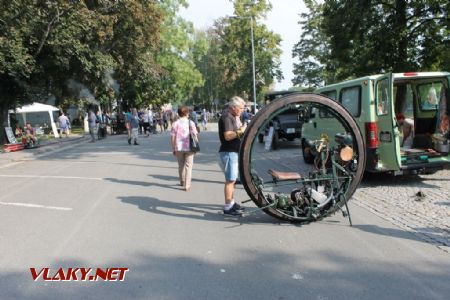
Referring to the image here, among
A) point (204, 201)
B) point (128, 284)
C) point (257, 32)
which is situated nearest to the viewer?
point (128, 284)

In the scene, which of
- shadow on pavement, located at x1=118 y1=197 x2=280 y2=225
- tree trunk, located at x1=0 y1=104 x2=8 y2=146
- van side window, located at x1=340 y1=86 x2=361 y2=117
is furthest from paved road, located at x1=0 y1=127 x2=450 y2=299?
tree trunk, located at x1=0 y1=104 x2=8 y2=146

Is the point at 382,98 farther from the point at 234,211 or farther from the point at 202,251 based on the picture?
the point at 202,251

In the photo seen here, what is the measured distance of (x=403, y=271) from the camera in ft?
13.6

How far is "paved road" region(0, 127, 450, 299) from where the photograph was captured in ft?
12.6

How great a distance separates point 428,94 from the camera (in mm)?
9102

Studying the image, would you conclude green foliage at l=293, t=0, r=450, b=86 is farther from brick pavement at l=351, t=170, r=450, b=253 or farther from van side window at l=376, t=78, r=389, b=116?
van side window at l=376, t=78, r=389, b=116

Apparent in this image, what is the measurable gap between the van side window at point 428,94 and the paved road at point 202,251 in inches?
77.0

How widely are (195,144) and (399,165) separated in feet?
12.5

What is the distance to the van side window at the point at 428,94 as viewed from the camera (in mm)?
8827

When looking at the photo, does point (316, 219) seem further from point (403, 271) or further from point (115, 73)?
point (115, 73)

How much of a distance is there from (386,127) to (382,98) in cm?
59

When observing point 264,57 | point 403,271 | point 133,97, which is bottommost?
point 403,271

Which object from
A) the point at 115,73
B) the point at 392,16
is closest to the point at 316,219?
the point at 392,16

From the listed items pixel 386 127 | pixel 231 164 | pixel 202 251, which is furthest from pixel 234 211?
pixel 386 127
